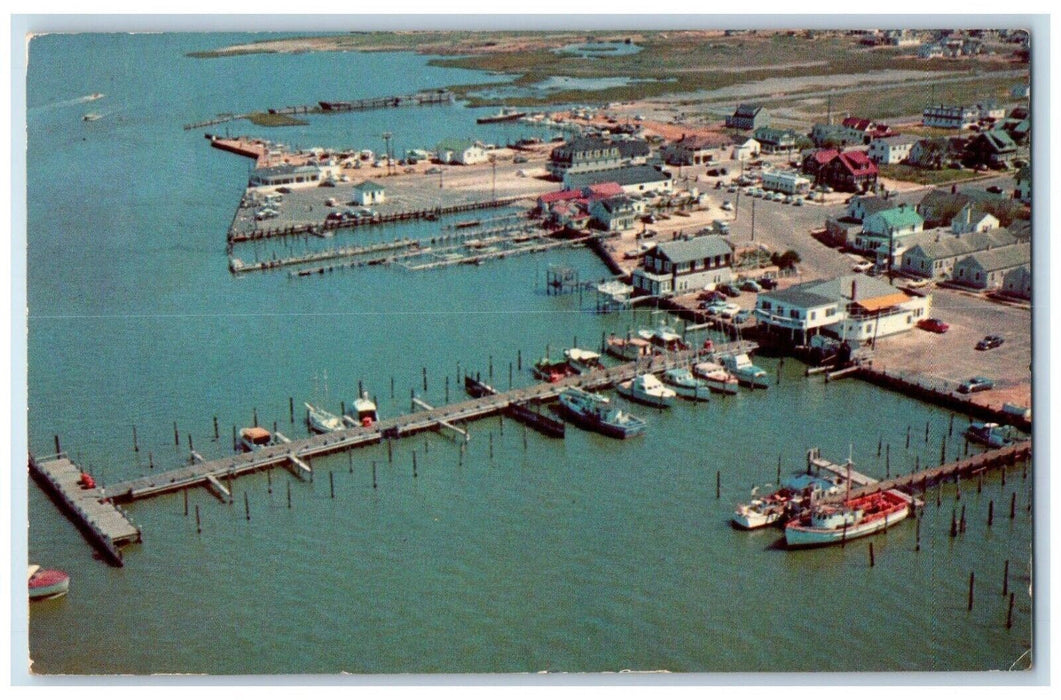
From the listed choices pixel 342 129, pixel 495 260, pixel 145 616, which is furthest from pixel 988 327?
pixel 342 129

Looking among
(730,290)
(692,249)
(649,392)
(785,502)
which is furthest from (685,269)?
(785,502)

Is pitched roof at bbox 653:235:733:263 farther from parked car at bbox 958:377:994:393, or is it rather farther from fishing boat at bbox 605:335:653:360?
parked car at bbox 958:377:994:393

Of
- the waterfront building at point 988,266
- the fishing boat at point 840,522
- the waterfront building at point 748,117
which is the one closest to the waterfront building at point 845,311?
the waterfront building at point 988,266

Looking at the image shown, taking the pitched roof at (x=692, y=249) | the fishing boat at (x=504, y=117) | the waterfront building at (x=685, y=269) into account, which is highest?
the fishing boat at (x=504, y=117)

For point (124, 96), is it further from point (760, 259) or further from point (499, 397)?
point (760, 259)

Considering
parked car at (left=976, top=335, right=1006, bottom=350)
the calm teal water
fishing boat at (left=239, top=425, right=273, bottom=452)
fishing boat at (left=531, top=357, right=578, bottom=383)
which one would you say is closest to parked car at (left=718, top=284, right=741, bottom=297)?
the calm teal water

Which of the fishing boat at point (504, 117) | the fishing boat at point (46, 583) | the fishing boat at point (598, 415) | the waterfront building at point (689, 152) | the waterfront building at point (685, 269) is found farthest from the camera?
the waterfront building at point (689, 152)

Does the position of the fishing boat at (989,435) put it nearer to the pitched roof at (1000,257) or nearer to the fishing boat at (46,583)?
the pitched roof at (1000,257)
